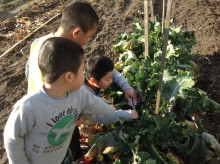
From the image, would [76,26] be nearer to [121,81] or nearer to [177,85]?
[121,81]

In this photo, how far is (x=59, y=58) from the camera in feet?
5.51

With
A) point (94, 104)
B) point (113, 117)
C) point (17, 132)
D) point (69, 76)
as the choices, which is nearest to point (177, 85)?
point (113, 117)

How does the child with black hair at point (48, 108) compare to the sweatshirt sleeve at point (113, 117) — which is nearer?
the child with black hair at point (48, 108)

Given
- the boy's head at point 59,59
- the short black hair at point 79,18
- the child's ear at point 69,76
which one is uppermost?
the short black hair at point 79,18

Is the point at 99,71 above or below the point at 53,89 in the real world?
below

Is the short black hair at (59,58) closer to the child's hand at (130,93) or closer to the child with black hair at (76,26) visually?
the child with black hair at (76,26)

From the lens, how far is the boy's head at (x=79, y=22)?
2.31 m

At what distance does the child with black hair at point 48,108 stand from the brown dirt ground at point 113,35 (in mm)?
1485

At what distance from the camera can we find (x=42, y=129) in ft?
5.80

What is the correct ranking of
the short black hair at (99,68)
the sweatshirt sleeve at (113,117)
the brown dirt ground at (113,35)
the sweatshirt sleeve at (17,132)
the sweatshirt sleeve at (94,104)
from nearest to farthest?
the sweatshirt sleeve at (17,132), the sweatshirt sleeve at (94,104), the sweatshirt sleeve at (113,117), the short black hair at (99,68), the brown dirt ground at (113,35)

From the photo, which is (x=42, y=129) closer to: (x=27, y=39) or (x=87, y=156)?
(x=87, y=156)

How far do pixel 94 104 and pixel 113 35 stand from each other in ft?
10.9

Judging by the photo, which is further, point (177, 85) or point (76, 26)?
point (177, 85)

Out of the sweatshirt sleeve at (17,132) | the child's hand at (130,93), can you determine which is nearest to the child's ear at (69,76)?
the sweatshirt sleeve at (17,132)
